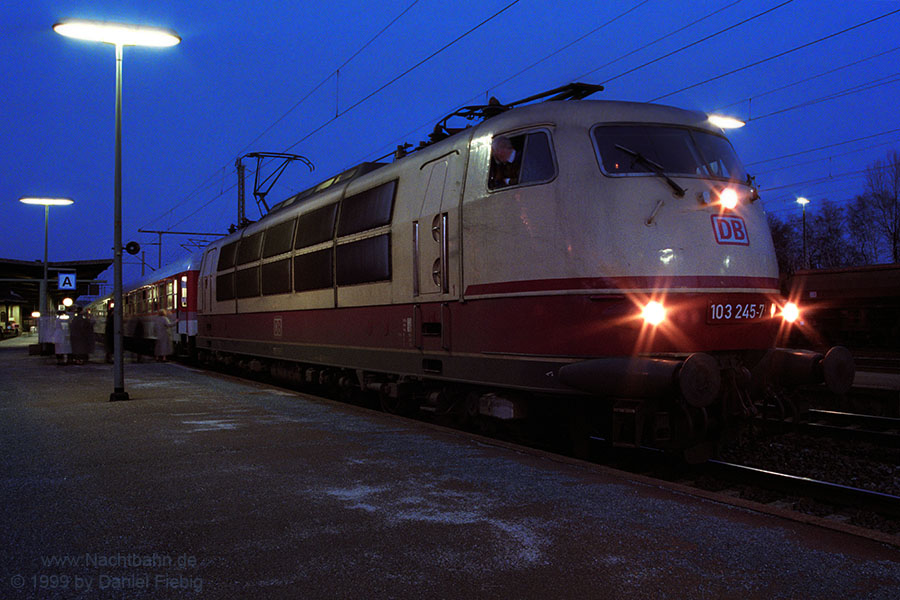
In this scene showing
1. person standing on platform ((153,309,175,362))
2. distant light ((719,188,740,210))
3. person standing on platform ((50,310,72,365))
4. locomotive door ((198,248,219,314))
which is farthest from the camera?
person standing on platform ((153,309,175,362))

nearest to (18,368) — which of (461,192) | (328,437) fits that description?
(328,437)

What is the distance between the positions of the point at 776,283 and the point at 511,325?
2.59 metres

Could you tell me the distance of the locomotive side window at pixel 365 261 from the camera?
8.65m

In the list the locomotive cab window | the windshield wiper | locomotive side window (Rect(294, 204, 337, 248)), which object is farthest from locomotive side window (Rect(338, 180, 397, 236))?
the windshield wiper

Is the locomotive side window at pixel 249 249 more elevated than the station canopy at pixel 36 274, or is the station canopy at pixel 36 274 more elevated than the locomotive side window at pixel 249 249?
the station canopy at pixel 36 274

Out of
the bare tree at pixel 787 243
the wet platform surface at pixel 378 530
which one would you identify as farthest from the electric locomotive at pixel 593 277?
the bare tree at pixel 787 243

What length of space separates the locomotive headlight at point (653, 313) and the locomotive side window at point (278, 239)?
7.24m

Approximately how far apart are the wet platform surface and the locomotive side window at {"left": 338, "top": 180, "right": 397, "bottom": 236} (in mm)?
2826

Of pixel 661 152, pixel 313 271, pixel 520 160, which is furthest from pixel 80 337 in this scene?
pixel 661 152

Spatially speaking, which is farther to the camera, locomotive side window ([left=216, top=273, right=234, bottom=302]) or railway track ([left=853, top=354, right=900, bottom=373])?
locomotive side window ([left=216, top=273, right=234, bottom=302])

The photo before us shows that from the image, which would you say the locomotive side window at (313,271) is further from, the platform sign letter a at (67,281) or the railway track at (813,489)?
the platform sign letter a at (67,281)

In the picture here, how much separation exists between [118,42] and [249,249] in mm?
4420

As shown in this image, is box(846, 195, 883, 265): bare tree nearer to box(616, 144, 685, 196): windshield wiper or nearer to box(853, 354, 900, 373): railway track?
box(853, 354, 900, 373): railway track

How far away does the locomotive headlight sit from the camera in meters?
5.98
